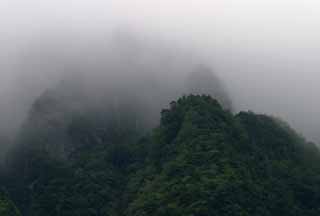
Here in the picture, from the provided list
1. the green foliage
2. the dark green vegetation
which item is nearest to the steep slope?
the dark green vegetation

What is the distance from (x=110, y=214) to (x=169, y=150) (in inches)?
492

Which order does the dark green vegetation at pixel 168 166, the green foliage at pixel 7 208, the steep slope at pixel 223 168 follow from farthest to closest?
the green foliage at pixel 7 208, the dark green vegetation at pixel 168 166, the steep slope at pixel 223 168

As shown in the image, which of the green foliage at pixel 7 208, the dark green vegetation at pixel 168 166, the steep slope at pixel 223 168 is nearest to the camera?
the steep slope at pixel 223 168

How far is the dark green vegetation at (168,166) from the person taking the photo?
137m

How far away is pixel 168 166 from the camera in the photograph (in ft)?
479

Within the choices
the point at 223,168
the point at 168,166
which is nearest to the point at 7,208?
the point at 168,166

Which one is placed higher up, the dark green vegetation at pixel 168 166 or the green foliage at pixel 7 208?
the dark green vegetation at pixel 168 166

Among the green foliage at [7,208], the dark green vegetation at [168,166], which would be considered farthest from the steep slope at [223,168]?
the green foliage at [7,208]

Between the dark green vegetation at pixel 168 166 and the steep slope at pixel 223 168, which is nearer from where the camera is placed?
the steep slope at pixel 223 168

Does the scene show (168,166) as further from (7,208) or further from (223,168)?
(7,208)

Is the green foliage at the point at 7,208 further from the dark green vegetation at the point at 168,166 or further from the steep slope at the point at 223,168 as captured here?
the steep slope at the point at 223,168

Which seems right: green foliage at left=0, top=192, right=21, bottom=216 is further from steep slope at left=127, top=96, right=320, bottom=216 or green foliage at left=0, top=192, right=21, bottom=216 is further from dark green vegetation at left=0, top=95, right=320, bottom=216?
steep slope at left=127, top=96, right=320, bottom=216

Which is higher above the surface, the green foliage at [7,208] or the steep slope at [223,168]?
the steep slope at [223,168]

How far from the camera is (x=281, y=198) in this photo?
468 ft
